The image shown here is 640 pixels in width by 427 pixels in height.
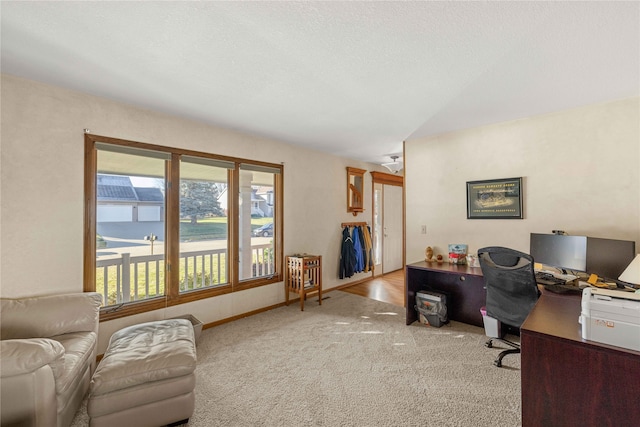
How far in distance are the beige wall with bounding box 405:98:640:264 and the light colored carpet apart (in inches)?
49.3

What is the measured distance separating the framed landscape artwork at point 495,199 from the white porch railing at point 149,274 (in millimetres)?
3133

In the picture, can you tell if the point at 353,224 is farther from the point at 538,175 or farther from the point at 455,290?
the point at 538,175

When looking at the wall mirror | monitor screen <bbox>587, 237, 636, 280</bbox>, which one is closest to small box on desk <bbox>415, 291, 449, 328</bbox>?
monitor screen <bbox>587, 237, 636, 280</bbox>

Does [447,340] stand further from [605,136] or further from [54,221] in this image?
[54,221]

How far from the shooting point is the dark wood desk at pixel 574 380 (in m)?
1.26

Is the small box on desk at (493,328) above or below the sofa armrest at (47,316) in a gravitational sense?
below

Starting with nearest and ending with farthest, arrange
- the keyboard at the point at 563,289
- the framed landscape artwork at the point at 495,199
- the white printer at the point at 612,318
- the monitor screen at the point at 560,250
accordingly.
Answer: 1. the white printer at the point at 612,318
2. the keyboard at the point at 563,289
3. the monitor screen at the point at 560,250
4. the framed landscape artwork at the point at 495,199

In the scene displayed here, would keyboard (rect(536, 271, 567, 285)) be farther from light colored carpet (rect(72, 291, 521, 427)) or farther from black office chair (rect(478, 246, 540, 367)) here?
light colored carpet (rect(72, 291, 521, 427))

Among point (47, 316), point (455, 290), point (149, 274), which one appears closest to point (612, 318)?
point (455, 290)

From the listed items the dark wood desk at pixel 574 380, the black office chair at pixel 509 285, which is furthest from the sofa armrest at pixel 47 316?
the black office chair at pixel 509 285

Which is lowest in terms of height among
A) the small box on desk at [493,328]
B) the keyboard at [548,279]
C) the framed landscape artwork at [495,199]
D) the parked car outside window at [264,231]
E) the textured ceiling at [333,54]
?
the small box on desk at [493,328]

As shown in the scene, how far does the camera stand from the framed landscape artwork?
10.1 ft

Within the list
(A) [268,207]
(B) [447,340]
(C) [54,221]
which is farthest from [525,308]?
(C) [54,221]

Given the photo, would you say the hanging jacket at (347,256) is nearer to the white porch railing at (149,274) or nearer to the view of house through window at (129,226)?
the white porch railing at (149,274)
